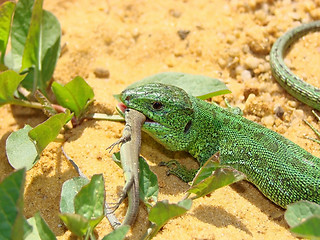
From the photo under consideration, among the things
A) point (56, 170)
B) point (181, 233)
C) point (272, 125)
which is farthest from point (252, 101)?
point (56, 170)

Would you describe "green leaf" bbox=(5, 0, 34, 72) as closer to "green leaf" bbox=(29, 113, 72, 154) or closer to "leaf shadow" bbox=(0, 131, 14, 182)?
"leaf shadow" bbox=(0, 131, 14, 182)

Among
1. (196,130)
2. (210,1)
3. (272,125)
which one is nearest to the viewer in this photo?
(196,130)

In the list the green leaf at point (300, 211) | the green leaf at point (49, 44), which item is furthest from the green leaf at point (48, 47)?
the green leaf at point (300, 211)

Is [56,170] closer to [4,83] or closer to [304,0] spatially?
[4,83]

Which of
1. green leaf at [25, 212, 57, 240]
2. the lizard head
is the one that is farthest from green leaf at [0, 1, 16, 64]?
green leaf at [25, 212, 57, 240]

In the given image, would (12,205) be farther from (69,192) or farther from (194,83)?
(194,83)
